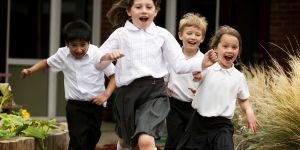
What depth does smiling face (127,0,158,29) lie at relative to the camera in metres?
4.91

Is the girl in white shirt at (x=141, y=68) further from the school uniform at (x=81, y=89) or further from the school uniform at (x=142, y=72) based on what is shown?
the school uniform at (x=81, y=89)

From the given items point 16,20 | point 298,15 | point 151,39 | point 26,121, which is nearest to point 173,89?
point 151,39

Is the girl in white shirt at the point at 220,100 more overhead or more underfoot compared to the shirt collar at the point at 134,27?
more underfoot

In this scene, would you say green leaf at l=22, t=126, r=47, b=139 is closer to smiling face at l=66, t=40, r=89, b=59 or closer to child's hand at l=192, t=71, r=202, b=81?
smiling face at l=66, t=40, r=89, b=59

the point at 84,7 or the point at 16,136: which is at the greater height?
the point at 84,7

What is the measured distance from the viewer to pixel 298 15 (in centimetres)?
1093

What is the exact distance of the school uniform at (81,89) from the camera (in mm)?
5586

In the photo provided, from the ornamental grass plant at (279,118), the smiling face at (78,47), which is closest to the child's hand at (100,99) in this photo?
the smiling face at (78,47)

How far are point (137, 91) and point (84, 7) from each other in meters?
6.05

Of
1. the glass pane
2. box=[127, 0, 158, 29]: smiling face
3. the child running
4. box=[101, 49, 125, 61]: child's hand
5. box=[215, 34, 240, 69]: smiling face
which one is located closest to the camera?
box=[101, 49, 125, 61]: child's hand

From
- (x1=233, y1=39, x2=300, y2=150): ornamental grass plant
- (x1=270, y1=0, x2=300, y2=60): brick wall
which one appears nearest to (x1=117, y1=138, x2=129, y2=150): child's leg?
(x1=233, y1=39, x2=300, y2=150): ornamental grass plant

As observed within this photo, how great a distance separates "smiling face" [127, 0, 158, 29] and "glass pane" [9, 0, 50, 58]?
5436mm

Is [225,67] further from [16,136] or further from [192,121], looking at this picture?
[16,136]

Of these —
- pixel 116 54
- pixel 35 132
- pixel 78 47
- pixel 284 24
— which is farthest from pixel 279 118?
pixel 284 24
